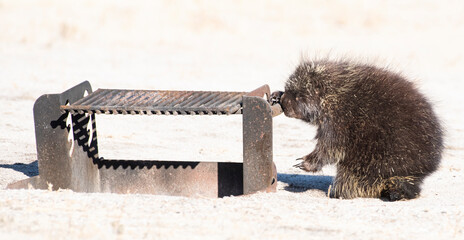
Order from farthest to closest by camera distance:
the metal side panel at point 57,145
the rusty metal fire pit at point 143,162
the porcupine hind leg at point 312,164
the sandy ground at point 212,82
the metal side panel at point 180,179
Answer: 1. the metal side panel at point 180,179
2. the porcupine hind leg at point 312,164
3. the metal side panel at point 57,145
4. the rusty metal fire pit at point 143,162
5. the sandy ground at point 212,82

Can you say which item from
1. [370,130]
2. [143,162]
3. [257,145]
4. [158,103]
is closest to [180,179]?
[143,162]

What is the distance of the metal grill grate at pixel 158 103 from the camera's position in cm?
536

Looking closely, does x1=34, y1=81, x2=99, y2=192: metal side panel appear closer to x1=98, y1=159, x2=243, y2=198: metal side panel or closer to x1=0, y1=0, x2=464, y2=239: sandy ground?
x1=98, y1=159, x2=243, y2=198: metal side panel

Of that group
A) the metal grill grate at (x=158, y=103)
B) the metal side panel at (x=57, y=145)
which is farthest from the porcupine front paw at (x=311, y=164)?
the metal side panel at (x=57, y=145)

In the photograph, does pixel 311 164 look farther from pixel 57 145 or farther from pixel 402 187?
pixel 57 145

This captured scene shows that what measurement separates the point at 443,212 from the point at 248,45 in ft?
43.2

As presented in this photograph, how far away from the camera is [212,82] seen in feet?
42.2

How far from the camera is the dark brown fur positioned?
5.75 meters

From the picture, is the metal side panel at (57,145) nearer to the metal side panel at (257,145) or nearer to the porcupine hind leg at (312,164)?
the metal side panel at (257,145)

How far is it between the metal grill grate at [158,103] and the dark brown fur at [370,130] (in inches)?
34.2

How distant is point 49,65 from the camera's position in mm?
14281

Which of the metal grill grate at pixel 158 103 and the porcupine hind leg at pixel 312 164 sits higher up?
the metal grill grate at pixel 158 103

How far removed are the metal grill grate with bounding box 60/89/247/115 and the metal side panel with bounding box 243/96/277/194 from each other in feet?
0.42

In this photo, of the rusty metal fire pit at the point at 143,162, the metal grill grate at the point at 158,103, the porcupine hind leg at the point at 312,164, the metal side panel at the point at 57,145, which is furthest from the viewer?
the porcupine hind leg at the point at 312,164
